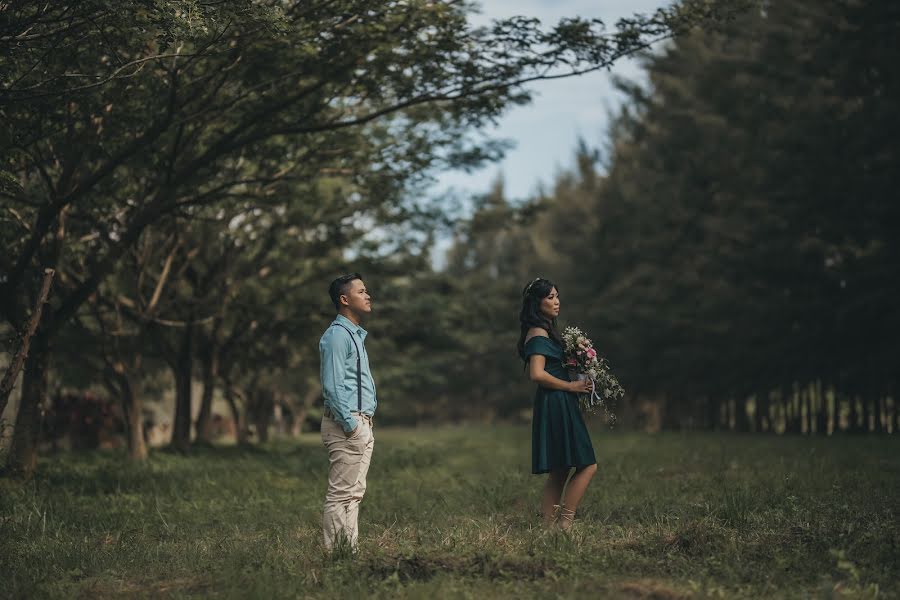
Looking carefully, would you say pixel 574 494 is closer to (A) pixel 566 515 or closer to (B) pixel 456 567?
(A) pixel 566 515

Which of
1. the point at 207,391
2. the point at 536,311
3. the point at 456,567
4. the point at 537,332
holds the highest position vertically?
the point at 536,311

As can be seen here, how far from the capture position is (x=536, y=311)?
347 inches

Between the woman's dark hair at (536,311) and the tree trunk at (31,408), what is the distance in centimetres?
826

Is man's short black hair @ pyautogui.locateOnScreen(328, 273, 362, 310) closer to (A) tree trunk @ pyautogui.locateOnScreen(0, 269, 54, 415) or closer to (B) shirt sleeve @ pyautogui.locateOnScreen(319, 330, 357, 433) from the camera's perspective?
(B) shirt sleeve @ pyautogui.locateOnScreen(319, 330, 357, 433)

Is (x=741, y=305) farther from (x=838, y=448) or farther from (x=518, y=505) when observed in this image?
(x=518, y=505)

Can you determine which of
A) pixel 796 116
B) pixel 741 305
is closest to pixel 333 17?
pixel 796 116

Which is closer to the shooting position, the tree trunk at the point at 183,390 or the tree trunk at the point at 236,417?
the tree trunk at the point at 183,390

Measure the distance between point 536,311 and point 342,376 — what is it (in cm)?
193

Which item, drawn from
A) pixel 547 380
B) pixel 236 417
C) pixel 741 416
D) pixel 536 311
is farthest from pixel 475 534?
pixel 741 416

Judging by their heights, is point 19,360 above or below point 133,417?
above

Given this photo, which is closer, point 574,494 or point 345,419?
point 345,419

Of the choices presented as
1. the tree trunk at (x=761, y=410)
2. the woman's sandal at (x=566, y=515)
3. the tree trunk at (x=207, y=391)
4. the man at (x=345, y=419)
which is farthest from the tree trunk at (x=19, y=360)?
the tree trunk at (x=761, y=410)

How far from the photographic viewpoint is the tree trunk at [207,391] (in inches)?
926

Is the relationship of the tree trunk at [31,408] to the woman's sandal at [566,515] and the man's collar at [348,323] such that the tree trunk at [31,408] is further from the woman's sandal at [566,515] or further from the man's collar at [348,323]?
the woman's sandal at [566,515]
